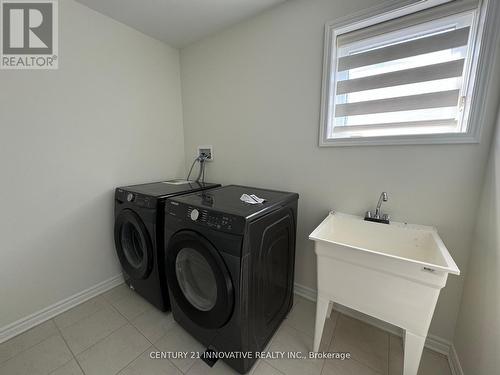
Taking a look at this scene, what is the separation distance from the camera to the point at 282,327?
1.39m

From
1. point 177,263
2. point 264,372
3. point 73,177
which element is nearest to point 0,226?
point 73,177

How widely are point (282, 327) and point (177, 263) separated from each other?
2.84ft

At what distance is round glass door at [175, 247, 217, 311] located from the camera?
3.62 feet

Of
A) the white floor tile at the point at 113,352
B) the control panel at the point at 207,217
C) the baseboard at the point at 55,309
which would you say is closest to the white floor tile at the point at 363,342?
the control panel at the point at 207,217

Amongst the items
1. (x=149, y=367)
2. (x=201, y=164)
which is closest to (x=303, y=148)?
(x=201, y=164)

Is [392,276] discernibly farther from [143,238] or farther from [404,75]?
[143,238]

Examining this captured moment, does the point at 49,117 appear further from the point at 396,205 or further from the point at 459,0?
the point at 459,0

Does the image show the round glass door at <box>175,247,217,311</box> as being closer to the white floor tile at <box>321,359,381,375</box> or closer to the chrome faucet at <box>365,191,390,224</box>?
the white floor tile at <box>321,359,381,375</box>

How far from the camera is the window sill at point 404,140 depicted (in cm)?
103

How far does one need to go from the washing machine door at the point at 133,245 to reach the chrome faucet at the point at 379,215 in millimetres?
1449

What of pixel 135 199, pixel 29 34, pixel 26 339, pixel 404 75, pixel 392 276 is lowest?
pixel 26 339

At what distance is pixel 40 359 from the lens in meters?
1.15

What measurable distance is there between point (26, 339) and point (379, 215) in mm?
2377

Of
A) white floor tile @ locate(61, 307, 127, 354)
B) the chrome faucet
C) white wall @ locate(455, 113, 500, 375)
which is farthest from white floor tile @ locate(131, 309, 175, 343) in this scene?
white wall @ locate(455, 113, 500, 375)
